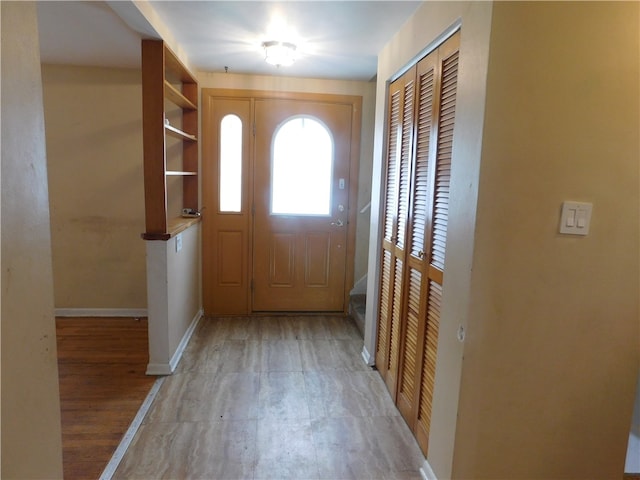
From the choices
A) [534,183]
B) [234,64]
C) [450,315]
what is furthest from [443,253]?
[234,64]

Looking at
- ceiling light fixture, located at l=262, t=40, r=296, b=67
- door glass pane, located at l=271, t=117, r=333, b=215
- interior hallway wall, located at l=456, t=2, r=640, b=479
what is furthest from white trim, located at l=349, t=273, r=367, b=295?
interior hallway wall, located at l=456, t=2, r=640, b=479

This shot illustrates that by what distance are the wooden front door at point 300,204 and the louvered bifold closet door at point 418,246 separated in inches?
64.9

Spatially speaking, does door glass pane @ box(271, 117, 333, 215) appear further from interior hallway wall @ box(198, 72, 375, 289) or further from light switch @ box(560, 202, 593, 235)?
light switch @ box(560, 202, 593, 235)

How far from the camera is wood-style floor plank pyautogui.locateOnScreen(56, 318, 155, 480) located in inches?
74.8

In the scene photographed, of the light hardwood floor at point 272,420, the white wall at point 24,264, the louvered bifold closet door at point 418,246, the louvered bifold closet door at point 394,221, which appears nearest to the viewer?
the white wall at point 24,264

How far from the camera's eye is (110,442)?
77.3 inches

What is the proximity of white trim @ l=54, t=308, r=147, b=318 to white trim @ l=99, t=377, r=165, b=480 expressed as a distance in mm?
1330

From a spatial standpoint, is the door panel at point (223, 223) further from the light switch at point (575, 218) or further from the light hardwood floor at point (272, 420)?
the light switch at point (575, 218)

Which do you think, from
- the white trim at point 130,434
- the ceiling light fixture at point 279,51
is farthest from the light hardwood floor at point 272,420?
the ceiling light fixture at point 279,51

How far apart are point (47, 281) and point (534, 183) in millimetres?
1504

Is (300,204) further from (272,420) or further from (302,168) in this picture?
(272,420)

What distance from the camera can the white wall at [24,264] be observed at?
0.84m

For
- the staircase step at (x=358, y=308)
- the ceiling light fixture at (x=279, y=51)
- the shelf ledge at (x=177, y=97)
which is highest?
the ceiling light fixture at (x=279, y=51)

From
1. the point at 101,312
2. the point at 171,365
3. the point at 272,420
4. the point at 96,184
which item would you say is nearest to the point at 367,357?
the point at 272,420
